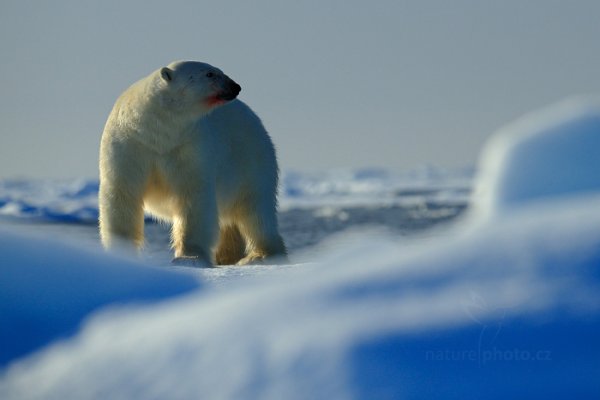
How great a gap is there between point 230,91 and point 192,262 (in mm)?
858

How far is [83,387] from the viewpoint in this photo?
5.25ft

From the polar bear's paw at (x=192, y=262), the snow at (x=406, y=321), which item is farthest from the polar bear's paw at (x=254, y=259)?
the snow at (x=406, y=321)

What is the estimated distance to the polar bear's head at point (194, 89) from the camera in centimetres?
420

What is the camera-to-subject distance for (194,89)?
4223 mm

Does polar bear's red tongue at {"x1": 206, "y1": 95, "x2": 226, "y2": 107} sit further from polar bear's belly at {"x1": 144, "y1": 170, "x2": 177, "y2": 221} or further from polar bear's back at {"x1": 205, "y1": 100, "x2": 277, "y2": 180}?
polar bear's belly at {"x1": 144, "y1": 170, "x2": 177, "y2": 221}

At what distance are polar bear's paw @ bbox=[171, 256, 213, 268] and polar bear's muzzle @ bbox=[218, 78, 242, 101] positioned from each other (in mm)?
782

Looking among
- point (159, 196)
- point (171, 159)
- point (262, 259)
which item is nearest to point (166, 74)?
point (171, 159)

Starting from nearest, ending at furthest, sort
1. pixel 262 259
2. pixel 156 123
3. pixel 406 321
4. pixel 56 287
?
pixel 406 321 → pixel 56 287 → pixel 156 123 → pixel 262 259

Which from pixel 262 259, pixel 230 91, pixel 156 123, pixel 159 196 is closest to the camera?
pixel 156 123

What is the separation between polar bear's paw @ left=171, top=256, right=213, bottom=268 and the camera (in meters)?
4.02

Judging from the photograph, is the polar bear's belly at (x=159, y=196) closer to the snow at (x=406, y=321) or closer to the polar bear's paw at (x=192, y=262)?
the polar bear's paw at (x=192, y=262)

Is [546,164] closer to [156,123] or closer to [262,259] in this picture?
[156,123]

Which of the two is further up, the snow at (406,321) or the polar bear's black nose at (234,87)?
the polar bear's black nose at (234,87)

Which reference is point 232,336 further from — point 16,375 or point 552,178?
point 552,178
